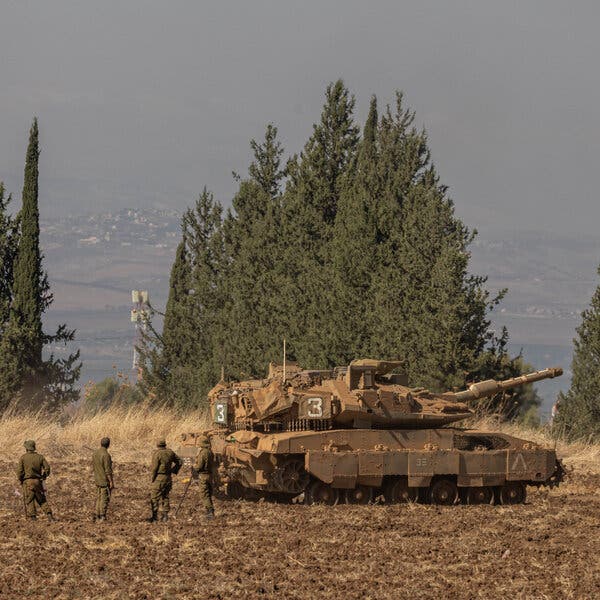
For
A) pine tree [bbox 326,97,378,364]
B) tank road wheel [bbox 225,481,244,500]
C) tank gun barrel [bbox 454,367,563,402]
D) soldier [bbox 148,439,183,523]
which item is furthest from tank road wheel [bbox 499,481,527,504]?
pine tree [bbox 326,97,378,364]

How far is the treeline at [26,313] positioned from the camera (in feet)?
136

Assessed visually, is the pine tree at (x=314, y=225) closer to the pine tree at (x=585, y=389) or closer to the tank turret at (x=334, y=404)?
the pine tree at (x=585, y=389)

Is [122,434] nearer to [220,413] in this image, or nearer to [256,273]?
[220,413]

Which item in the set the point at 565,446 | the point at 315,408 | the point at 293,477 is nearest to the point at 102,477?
the point at 293,477

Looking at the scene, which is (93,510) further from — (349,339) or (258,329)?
(258,329)

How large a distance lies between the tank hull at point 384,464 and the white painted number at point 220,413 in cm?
44

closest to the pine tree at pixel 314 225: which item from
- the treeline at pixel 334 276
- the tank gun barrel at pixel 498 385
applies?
the treeline at pixel 334 276

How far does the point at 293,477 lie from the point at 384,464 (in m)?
1.62

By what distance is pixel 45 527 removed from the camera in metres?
20.1

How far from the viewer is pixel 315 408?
2416cm

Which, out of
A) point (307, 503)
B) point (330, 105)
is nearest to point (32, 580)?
point (307, 503)

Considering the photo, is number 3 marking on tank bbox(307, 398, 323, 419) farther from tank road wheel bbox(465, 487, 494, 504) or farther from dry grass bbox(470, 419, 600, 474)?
dry grass bbox(470, 419, 600, 474)

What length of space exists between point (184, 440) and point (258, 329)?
2064 centimetres

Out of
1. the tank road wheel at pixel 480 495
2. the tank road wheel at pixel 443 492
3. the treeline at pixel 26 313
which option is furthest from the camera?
the treeline at pixel 26 313
